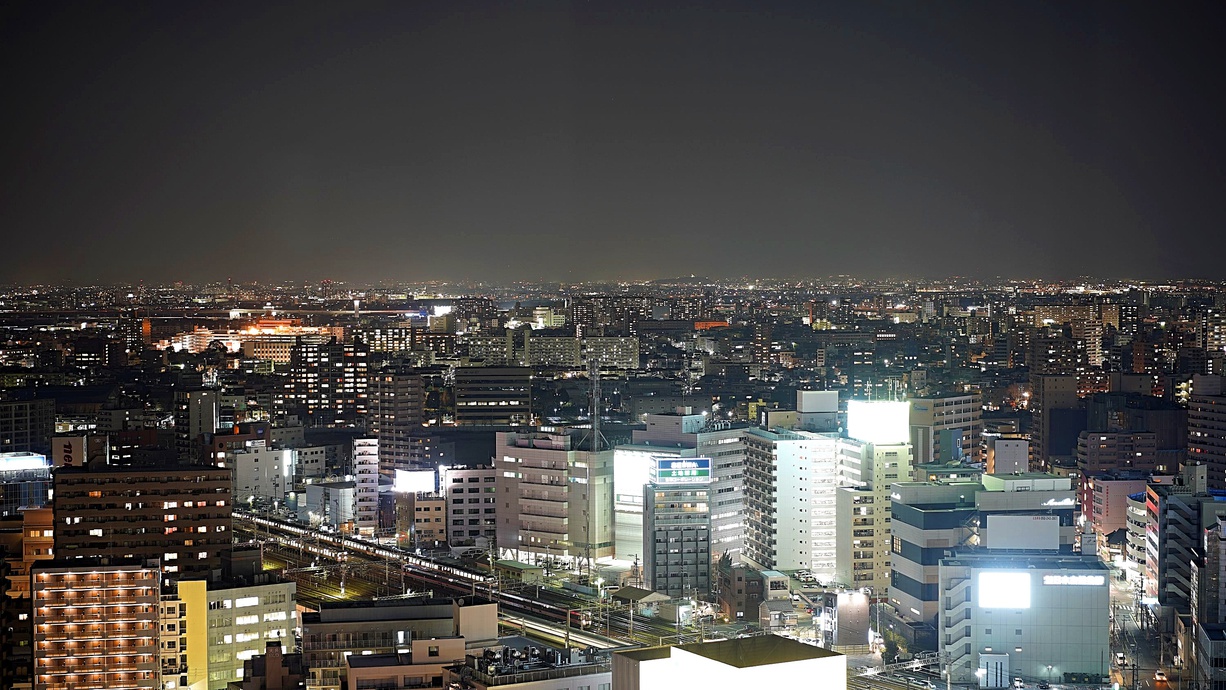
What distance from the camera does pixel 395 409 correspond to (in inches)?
932

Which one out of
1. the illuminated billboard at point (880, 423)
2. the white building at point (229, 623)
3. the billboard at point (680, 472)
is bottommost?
the white building at point (229, 623)

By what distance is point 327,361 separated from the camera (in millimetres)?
29797

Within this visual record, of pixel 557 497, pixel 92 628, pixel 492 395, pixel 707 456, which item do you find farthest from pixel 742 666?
pixel 492 395

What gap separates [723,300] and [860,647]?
23.7 m

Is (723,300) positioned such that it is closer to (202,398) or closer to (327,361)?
(327,361)

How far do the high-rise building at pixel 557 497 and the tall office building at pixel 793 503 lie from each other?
1487 millimetres

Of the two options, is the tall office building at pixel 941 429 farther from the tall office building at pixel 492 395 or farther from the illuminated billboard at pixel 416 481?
the tall office building at pixel 492 395

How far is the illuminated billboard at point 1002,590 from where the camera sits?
1079 centimetres

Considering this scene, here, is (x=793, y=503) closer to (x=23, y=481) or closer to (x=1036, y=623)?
(x=1036, y=623)

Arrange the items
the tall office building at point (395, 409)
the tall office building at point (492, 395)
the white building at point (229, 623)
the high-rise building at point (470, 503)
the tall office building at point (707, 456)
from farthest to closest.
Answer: the tall office building at point (492, 395) < the tall office building at point (395, 409) < the high-rise building at point (470, 503) < the tall office building at point (707, 456) < the white building at point (229, 623)

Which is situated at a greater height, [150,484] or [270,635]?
[150,484]

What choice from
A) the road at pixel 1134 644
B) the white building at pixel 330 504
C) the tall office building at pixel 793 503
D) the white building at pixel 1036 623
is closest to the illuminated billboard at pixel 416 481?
the white building at pixel 330 504

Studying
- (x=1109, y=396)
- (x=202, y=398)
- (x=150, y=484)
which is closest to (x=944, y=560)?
(x=150, y=484)

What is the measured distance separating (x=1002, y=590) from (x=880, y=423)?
5.00 m
